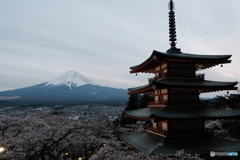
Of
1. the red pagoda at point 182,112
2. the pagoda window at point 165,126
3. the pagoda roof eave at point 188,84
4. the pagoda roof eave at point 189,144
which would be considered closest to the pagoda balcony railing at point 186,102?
the red pagoda at point 182,112

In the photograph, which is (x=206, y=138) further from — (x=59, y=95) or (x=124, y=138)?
(x=59, y=95)

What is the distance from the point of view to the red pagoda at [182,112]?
1107 centimetres

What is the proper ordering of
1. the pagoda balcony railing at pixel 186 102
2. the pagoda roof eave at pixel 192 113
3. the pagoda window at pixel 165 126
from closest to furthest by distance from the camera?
the pagoda roof eave at pixel 192 113, the pagoda window at pixel 165 126, the pagoda balcony railing at pixel 186 102

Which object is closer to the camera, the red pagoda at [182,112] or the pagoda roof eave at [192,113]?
the red pagoda at [182,112]

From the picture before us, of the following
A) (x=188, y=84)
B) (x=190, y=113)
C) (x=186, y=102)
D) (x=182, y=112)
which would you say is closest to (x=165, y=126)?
(x=182, y=112)

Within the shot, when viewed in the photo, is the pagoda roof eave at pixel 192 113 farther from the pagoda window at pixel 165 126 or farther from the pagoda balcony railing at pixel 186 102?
the pagoda window at pixel 165 126

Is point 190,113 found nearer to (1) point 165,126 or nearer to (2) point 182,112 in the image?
(2) point 182,112

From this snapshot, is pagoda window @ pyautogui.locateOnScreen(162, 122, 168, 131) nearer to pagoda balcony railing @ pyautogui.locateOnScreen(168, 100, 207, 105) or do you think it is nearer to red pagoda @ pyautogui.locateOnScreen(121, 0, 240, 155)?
red pagoda @ pyautogui.locateOnScreen(121, 0, 240, 155)

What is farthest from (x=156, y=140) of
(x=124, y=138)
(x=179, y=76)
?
(x=179, y=76)

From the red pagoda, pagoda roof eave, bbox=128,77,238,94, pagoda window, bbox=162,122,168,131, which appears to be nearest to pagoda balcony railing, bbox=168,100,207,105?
the red pagoda

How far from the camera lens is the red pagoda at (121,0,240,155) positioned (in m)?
11.1

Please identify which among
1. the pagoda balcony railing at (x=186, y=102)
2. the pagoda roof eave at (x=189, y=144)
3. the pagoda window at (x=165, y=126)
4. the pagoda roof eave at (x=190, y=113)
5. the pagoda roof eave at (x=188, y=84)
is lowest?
the pagoda roof eave at (x=189, y=144)

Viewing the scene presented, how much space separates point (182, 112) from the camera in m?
12.0

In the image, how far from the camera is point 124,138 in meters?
15.0
